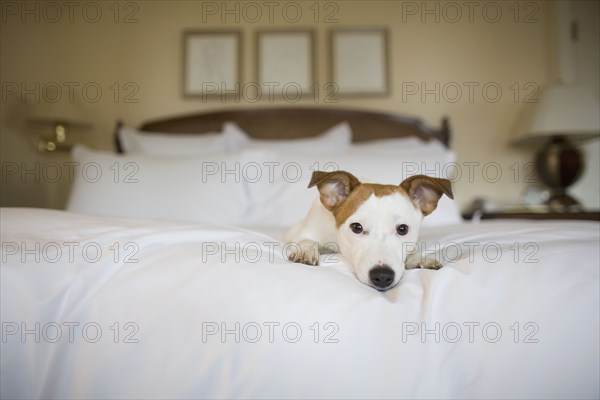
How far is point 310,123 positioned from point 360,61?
29.6 inches

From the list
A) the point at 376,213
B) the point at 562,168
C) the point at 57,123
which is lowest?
the point at 376,213

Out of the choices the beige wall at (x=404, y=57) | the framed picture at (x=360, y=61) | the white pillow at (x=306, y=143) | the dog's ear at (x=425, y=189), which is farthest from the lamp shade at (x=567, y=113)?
the dog's ear at (x=425, y=189)

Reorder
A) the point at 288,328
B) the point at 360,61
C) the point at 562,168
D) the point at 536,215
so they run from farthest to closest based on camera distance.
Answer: the point at 360,61, the point at 562,168, the point at 536,215, the point at 288,328

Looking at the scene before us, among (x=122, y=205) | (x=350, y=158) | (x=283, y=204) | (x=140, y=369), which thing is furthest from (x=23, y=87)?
(x=140, y=369)

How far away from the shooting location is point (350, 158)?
89.4 inches

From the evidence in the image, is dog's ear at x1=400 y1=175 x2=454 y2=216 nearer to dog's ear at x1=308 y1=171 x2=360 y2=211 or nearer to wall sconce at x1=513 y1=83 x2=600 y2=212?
dog's ear at x1=308 y1=171 x2=360 y2=211

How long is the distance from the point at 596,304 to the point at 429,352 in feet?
1.18

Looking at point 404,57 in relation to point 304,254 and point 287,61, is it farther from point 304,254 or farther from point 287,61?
point 304,254

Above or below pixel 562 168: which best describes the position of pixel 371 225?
below

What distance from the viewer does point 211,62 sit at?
346 centimetres

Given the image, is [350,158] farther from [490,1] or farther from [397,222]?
[490,1]

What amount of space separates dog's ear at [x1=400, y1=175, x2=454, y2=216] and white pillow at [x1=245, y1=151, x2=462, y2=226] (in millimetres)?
751

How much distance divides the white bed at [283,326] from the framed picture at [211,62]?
273cm

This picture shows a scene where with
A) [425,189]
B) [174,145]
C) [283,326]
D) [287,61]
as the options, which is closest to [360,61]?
[287,61]
